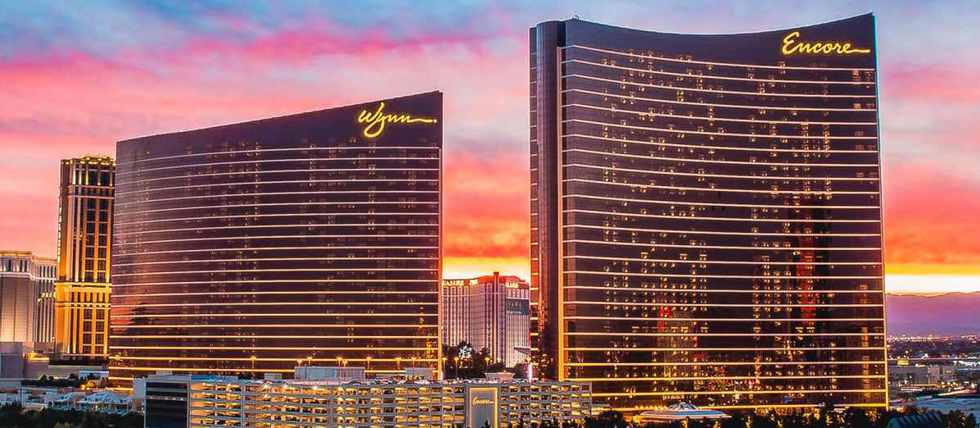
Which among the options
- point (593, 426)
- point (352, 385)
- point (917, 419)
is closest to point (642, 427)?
point (593, 426)

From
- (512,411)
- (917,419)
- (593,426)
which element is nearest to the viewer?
(917,419)

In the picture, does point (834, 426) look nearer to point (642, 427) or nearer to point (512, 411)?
point (642, 427)

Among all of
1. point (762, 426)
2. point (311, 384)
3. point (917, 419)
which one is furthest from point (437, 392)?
point (917, 419)

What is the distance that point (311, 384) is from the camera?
195000 mm

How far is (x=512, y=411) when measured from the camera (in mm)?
197500

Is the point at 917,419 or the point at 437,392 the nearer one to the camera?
the point at 917,419

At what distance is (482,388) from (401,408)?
1320 cm

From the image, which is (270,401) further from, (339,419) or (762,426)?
(762,426)

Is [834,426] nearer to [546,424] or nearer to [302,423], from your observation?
[546,424]

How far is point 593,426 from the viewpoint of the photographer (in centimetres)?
18475

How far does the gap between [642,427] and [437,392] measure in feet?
103

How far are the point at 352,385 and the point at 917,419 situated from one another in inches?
4898

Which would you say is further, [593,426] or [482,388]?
[482,388]

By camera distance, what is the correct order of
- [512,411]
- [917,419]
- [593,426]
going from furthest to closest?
[512,411] → [593,426] → [917,419]
